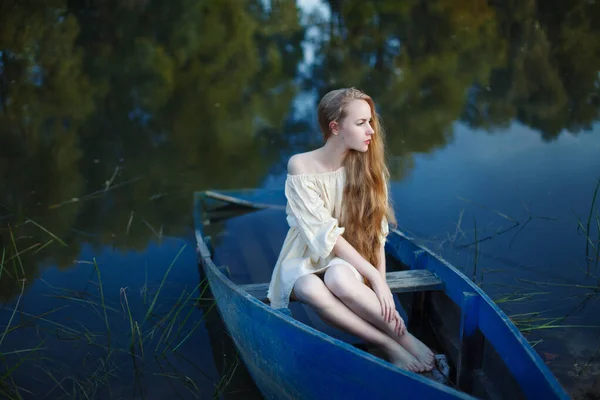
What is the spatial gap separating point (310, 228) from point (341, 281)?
0.27 m

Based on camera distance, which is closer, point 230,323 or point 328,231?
point 328,231

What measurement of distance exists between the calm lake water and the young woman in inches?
27.0

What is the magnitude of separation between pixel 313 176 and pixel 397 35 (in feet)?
32.8

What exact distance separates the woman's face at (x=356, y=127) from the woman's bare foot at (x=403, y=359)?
2.55 ft

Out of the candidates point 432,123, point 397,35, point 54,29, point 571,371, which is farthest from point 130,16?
point 571,371

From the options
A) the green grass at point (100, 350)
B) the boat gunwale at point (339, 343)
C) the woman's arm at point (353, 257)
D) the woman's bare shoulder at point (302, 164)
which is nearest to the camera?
the boat gunwale at point (339, 343)

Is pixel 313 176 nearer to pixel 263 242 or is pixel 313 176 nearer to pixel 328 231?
pixel 328 231

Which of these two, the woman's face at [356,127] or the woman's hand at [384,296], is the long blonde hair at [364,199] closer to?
the woman's face at [356,127]

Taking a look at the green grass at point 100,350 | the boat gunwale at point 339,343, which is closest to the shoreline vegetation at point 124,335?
the green grass at point 100,350

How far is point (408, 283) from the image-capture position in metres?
2.61

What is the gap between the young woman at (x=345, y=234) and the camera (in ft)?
7.63

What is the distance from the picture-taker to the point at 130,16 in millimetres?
12953

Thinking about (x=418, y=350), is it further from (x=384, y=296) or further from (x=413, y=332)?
(x=413, y=332)

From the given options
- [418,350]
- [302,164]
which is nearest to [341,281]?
[418,350]
